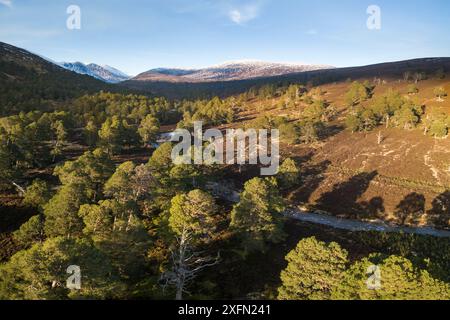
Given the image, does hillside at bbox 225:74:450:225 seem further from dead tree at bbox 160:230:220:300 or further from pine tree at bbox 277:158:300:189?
dead tree at bbox 160:230:220:300

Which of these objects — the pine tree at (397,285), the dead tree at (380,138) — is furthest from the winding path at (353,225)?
the dead tree at (380,138)

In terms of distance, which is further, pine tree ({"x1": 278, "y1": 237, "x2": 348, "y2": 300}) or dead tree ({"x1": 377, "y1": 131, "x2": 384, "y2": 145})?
dead tree ({"x1": 377, "y1": 131, "x2": 384, "y2": 145})

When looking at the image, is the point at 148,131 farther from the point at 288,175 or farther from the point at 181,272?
the point at 181,272

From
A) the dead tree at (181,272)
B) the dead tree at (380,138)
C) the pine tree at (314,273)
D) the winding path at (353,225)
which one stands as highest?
the dead tree at (380,138)

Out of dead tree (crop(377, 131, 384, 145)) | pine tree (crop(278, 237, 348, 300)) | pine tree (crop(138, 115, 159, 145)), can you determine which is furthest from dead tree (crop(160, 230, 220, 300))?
dead tree (crop(377, 131, 384, 145))

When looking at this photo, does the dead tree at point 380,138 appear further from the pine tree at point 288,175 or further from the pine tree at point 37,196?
the pine tree at point 37,196

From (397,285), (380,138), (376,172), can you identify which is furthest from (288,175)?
(397,285)
